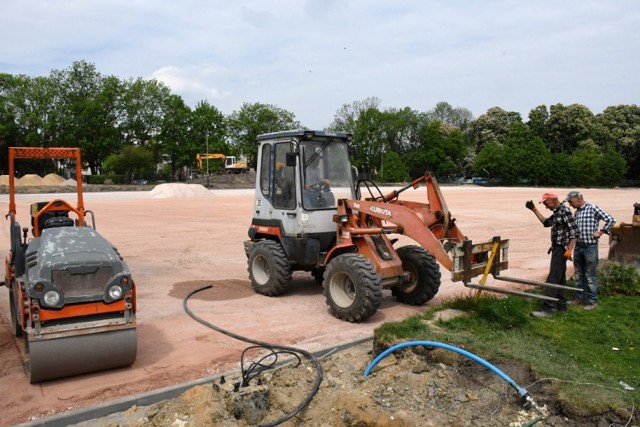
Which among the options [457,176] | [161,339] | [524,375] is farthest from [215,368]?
[457,176]

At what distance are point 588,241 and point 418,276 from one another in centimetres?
263

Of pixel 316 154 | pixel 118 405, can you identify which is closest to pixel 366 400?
pixel 118 405

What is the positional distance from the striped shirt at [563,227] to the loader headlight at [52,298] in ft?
22.7

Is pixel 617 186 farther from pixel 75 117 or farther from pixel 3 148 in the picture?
pixel 3 148

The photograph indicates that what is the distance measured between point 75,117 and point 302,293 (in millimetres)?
69113

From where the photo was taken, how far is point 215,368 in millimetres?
6164

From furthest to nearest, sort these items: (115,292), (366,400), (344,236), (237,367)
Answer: (344,236)
(237,367)
(115,292)
(366,400)

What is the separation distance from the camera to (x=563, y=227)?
8.34 m

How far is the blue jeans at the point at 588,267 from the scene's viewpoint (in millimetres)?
8406

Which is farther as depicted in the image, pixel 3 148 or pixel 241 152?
pixel 241 152

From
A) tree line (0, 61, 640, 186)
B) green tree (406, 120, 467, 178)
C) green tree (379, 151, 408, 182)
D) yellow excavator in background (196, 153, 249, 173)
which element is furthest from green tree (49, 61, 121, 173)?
green tree (406, 120, 467, 178)

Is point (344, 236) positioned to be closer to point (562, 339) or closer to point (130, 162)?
point (562, 339)

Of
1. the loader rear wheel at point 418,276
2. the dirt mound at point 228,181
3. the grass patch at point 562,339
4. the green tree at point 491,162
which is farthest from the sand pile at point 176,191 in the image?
the green tree at point 491,162

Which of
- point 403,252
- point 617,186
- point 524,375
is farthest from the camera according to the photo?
point 617,186
